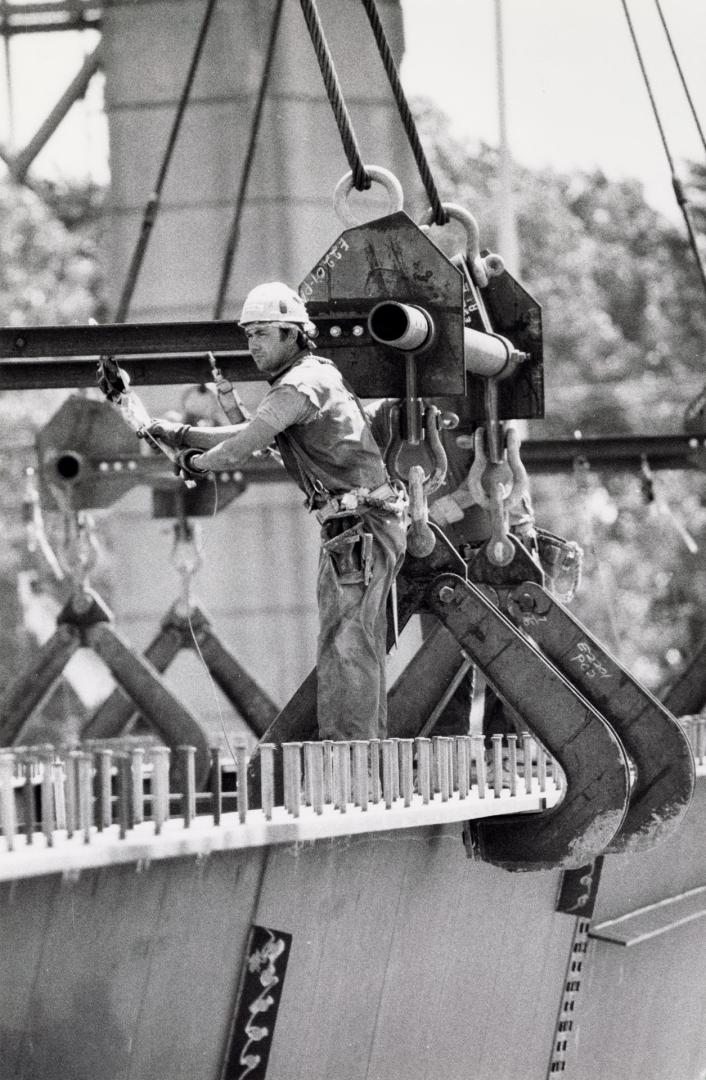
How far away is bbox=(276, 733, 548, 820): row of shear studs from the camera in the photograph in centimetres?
816

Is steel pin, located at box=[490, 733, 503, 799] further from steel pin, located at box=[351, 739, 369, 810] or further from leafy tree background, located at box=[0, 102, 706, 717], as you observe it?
leafy tree background, located at box=[0, 102, 706, 717]

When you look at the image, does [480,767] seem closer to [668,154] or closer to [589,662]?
[589,662]

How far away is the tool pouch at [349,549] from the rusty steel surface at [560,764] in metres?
0.62

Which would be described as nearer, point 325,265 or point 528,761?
point 528,761

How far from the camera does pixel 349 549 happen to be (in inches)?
383

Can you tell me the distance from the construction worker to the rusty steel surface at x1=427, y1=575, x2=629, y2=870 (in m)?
0.50

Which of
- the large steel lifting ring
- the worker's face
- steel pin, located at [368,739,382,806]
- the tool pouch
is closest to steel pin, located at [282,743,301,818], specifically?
steel pin, located at [368,739,382,806]

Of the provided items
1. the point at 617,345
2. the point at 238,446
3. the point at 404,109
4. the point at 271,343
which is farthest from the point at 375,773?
the point at 617,345

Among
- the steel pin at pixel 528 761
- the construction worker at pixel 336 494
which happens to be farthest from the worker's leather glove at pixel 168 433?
the steel pin at pixel 528 761

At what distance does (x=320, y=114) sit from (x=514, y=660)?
43.5 ft

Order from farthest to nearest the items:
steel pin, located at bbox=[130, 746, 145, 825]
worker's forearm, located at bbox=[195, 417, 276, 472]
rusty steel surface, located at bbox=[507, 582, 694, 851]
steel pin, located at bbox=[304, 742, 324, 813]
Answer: rusty steel surface, located at bbox=[507, 582, 694, 851] < worker's forearm, located at bbox=[195, 417, 276, 472] < steel pin, located at bbox=[304, 742, 324, 813] < steel pin, located at bbox=[130, 746, 145, 825]

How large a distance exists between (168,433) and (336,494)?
2.37ft

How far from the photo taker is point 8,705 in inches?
625

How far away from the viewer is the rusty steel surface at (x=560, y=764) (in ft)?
31.8
